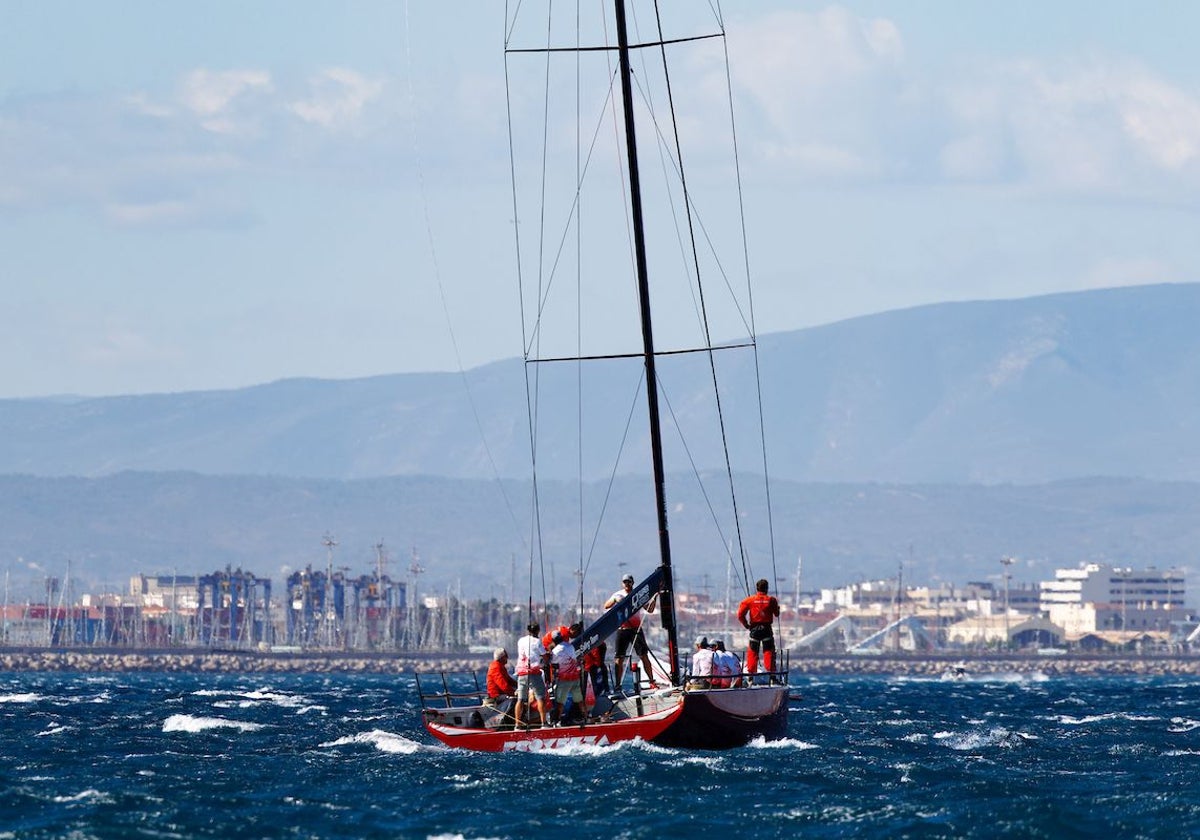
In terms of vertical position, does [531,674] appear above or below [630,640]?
below

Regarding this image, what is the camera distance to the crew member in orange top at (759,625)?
62.1m

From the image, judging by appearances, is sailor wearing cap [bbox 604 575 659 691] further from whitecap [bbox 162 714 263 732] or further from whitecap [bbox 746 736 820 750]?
whitecap [bbox 162 714 263 732]

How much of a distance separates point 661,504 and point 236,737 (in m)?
19.2

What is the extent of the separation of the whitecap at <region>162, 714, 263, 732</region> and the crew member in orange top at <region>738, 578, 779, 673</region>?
24.6 metres

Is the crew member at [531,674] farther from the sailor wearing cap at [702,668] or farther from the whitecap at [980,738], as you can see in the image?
the whitecap at [980,738]

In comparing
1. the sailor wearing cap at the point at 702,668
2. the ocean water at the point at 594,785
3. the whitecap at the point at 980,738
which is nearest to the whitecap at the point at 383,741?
the ocean water at the point at 594,785

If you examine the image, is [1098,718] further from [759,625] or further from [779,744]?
[759,625]

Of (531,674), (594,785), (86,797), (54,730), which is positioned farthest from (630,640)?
(54,730)

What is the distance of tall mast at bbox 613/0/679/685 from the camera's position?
63.0 meters

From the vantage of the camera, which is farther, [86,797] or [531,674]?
[531,674]

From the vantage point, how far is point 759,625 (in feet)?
205

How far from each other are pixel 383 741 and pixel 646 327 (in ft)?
49.2

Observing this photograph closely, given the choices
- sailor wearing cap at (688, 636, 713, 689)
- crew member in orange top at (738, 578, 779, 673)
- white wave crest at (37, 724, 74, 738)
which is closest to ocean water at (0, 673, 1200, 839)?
white wave crest at (37, 724, 74, 738)

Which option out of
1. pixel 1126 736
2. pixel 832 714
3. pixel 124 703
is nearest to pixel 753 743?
pixel 1126 736
